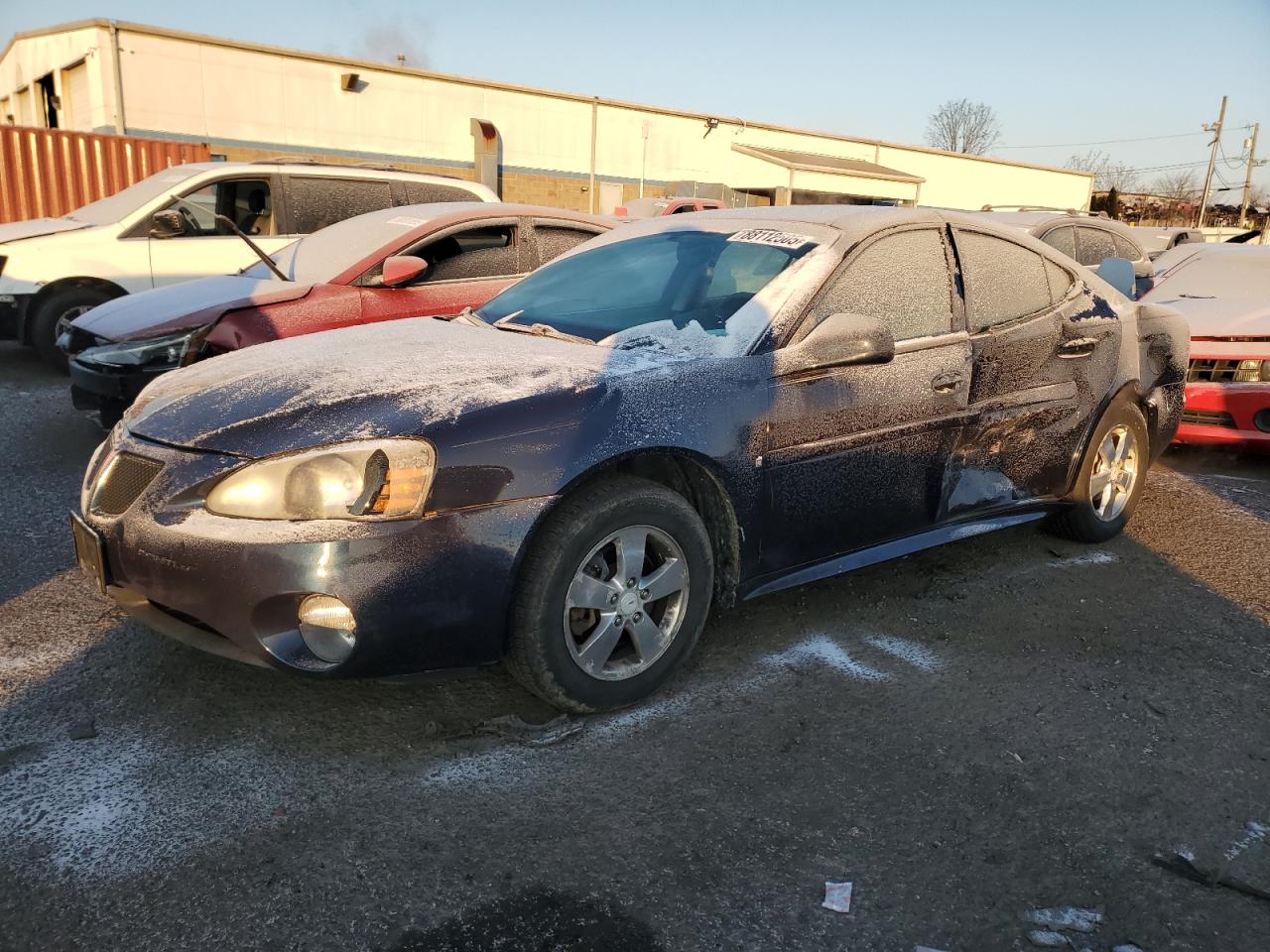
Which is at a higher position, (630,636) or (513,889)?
(630,636)

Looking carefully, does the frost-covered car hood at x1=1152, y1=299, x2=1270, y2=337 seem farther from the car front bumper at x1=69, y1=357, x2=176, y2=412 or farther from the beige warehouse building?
the beige warehouse building

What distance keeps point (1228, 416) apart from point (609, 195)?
25.3 m

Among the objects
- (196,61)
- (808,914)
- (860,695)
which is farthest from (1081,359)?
(196,61)

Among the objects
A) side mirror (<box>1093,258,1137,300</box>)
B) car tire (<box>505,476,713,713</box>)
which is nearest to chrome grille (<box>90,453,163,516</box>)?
car tire (<box>505,476,713,713</box>)

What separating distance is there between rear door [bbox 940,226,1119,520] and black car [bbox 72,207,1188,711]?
0.01 metres

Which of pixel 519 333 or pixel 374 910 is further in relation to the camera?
pixel 519 333

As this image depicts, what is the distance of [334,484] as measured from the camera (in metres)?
2.59

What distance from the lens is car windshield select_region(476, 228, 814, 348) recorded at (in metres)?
3.41

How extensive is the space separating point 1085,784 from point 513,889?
1624mm

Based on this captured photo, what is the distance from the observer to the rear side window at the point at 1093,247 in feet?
30.0

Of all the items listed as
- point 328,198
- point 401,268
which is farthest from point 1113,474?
A: point 328,198

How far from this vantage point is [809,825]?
248 cm

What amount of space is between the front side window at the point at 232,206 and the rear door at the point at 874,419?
6550 mm

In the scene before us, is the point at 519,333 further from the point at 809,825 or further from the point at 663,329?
the point at 809,825
